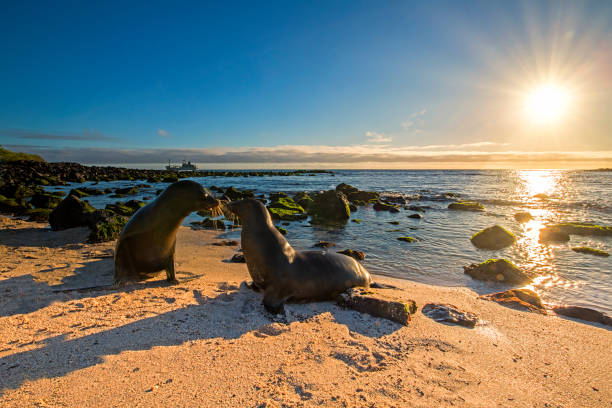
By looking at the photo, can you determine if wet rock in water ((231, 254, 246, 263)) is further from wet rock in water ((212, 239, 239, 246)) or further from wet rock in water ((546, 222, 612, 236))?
wet rock in water ((546, 222, 612, 236))

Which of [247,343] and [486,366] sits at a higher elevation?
[247,343]

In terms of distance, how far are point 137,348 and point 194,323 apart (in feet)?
2.45

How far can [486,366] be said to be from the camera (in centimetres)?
325

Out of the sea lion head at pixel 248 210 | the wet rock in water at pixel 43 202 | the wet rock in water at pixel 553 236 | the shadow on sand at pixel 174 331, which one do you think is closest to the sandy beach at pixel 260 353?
the shadow on sand at pixel 174 331

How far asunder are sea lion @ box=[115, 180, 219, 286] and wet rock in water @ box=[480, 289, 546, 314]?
17.6ft

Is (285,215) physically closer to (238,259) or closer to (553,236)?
(238,259)

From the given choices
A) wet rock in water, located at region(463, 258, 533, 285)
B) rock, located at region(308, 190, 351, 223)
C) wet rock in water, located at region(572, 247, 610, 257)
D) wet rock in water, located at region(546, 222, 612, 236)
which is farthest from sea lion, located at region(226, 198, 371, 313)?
wet rock in water, located at region(546, 222, 612, 236)

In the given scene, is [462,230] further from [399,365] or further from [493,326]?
[399,365]

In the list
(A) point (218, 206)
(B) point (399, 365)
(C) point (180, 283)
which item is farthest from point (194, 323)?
(B) point (399, 365)

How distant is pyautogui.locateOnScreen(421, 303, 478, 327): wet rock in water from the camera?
428 centimetres

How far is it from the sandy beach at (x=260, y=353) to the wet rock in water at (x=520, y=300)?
261 millimetres

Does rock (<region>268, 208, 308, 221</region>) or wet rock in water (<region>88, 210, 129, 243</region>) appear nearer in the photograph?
wet rock in water (<region>88, 210, 129, 243</region>)

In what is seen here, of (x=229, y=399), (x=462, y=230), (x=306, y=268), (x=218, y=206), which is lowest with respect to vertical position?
(x=462, y=230)

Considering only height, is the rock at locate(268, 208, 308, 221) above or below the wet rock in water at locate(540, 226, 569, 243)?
above
